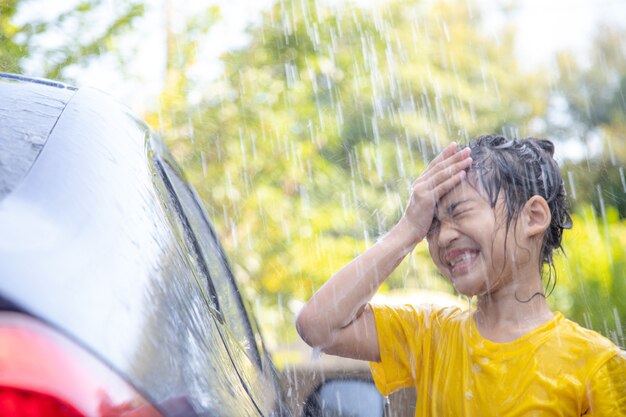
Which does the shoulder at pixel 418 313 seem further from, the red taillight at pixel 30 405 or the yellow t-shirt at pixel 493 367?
the red taillight at pixel 30 405

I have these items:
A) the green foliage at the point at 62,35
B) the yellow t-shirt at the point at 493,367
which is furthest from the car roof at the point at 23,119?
the green foliage at the point at 62,35

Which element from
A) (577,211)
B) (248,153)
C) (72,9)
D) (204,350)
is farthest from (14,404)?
(577,211)

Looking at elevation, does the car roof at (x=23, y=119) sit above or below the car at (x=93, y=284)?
above

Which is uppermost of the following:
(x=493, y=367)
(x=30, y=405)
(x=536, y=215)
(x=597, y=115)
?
(x=597, y=115)

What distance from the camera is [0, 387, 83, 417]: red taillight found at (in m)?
0.91

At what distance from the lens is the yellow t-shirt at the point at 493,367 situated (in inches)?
77.2

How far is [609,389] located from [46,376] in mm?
1360

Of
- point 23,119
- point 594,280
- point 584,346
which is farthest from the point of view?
point 594,280

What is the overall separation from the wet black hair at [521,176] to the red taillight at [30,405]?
4.89 ft

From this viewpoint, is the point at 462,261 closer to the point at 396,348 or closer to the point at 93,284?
the point at 396,348

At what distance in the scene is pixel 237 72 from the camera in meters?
8.38

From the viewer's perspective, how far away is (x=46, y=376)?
93 cm

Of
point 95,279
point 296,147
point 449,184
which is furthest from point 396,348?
point 296,147

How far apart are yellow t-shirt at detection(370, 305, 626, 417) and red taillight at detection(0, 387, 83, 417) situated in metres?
1.30
